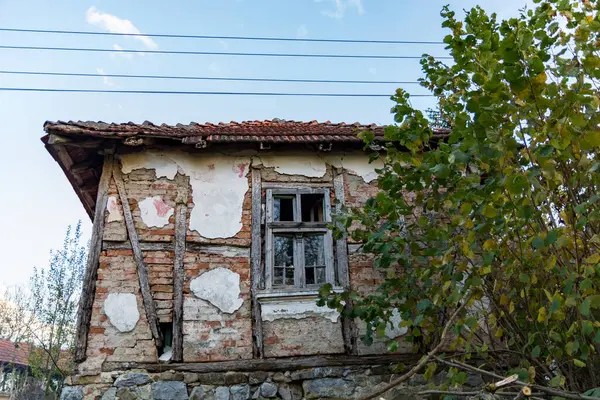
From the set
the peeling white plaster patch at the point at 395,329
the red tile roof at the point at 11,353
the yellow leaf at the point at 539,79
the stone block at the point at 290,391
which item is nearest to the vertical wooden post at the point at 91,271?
the stone block at the point at 290,391

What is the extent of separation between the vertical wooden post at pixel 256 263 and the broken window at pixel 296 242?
107mm

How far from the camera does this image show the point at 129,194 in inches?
238

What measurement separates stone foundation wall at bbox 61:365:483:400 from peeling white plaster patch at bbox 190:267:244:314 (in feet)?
2.45

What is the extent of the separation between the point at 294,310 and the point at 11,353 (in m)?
21.6

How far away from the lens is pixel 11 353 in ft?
72.5

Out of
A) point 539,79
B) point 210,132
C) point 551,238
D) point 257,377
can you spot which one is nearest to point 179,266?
point 257,377

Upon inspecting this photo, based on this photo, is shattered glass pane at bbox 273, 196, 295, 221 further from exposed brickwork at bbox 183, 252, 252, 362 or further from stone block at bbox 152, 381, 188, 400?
stone block at bbox 152, 381, 188, 400

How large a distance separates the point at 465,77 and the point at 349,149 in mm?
2785

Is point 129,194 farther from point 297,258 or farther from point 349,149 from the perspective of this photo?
point 349,149

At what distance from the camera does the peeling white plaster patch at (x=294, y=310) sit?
5.64 metres

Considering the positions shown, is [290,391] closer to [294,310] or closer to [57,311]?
[294,310]

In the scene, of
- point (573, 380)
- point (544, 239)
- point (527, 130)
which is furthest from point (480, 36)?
point (573, 380)

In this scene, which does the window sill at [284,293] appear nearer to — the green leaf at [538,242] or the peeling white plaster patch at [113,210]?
the peeling white plaster patch at [113,210]

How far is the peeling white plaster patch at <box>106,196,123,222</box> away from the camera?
589cm
